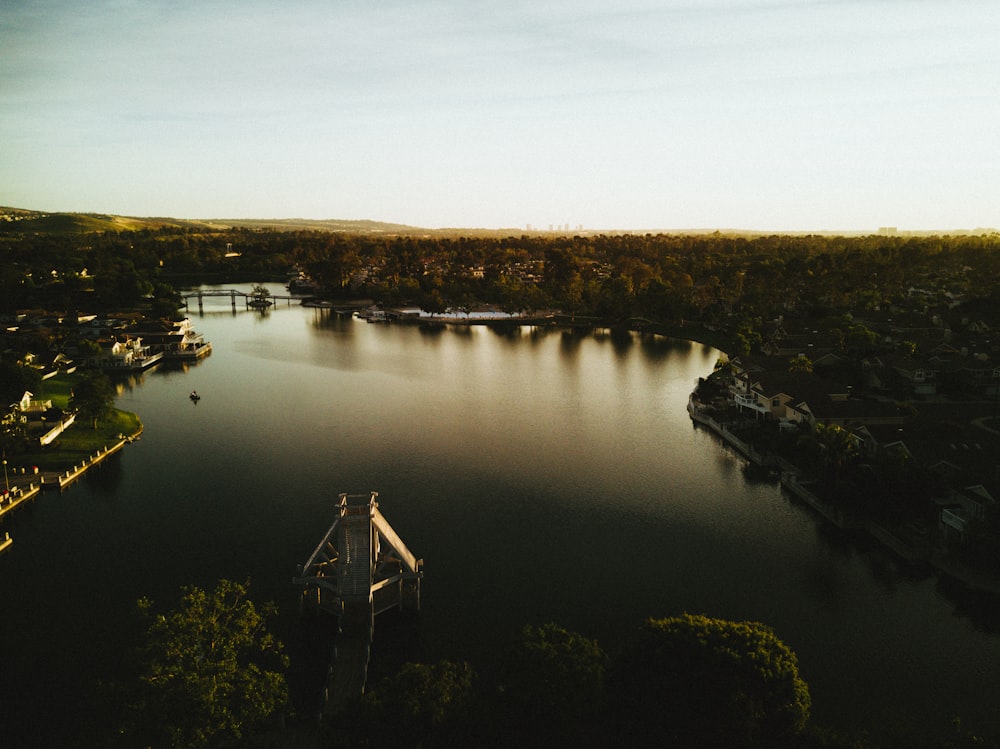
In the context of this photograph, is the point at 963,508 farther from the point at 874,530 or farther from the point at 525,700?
the point at 525,700

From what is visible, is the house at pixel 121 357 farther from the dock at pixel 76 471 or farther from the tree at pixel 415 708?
the tree at pixel 415 708

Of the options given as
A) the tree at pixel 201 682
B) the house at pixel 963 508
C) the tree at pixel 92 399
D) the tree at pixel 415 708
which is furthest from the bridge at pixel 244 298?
the tree at pixel 415 708

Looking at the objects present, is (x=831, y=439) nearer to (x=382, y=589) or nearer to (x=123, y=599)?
(x=382, y=589)

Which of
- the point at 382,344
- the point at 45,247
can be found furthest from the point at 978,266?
the point at 45,247

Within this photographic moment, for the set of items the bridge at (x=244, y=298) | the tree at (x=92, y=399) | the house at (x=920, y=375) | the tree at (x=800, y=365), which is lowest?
the bridge at (x=244, y=298)

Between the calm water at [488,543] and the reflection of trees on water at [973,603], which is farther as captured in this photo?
the reflection of trees on water at [973,603]
